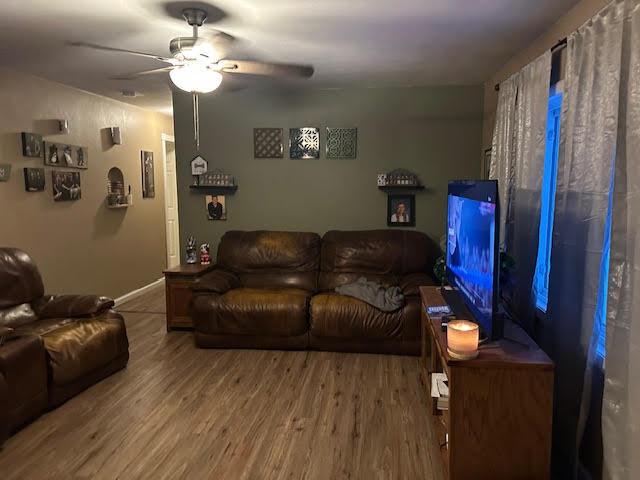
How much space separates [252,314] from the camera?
146 inches

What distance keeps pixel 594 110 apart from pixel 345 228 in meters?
2.93

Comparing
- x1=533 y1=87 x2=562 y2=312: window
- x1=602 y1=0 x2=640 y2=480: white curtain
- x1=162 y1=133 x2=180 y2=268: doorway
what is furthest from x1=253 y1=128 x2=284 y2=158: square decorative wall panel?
x1=602 y1=0 x2=640 y2=480: white curtain

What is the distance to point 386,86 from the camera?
14.7 feet

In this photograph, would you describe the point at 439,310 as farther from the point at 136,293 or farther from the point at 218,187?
the point at 136,293

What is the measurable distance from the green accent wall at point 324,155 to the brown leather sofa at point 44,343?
165 cm

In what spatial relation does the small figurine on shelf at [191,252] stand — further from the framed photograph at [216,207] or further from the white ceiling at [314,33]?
the white ceiling at [314,33]

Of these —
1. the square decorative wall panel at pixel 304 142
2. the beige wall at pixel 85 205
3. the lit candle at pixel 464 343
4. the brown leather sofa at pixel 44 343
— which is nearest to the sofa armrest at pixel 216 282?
the brown leather sofa at pixel 44 343

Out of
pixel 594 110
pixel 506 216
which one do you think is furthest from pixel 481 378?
pixel 506 216

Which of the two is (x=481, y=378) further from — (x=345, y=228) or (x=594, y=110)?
(x=345, y=228)

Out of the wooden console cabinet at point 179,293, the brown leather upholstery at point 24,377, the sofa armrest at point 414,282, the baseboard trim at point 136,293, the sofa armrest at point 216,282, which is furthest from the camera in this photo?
the baseboard trim at point 136,293

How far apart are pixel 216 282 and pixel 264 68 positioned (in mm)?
1870

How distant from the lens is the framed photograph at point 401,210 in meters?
4.58

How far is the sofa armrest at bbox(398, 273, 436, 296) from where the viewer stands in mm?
3757

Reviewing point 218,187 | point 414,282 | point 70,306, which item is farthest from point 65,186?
point 414,282
